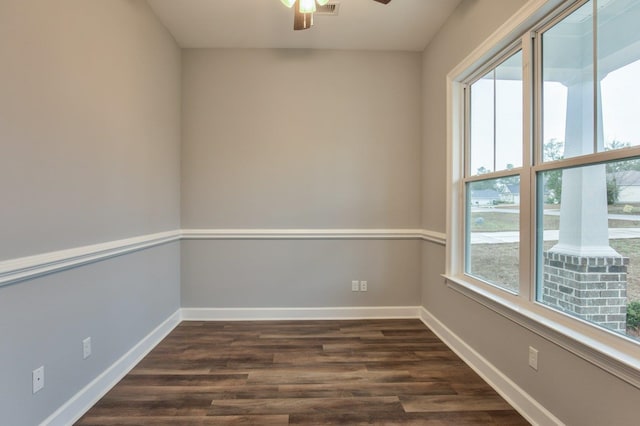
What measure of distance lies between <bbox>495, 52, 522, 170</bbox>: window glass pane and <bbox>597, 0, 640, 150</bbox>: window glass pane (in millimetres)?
553

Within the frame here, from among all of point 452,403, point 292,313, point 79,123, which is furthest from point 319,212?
point 79,123

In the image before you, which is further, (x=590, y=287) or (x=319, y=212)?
(x=319, y=212)

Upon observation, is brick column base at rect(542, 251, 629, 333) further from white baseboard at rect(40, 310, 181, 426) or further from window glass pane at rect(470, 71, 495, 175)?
white baseboard at rect(40, 310, 181, 426)

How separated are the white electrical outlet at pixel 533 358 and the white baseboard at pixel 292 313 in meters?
1.65

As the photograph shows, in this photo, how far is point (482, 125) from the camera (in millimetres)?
2549

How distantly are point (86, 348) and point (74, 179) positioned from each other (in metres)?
1.01

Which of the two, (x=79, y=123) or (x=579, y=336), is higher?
(x=79, y=123)

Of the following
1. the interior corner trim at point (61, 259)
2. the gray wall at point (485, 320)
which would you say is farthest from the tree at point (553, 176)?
the interior corner trim at point (61, 259)

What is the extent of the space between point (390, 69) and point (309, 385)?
3.10 m

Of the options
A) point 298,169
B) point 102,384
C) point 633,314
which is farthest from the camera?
point 298,169

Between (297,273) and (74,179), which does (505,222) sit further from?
(74,179)

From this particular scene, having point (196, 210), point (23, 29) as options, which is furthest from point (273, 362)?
point (23, 29)

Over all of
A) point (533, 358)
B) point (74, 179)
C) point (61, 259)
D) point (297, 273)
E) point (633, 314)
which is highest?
point (74, 179)

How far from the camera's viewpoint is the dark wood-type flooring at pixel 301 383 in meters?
1.82
